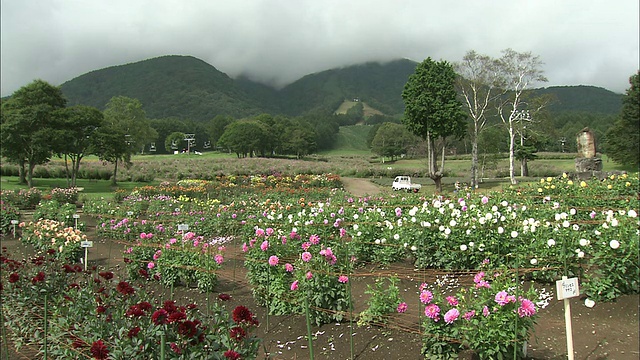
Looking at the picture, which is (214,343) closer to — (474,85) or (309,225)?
(309,225)

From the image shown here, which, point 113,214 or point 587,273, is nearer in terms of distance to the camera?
point 587,273

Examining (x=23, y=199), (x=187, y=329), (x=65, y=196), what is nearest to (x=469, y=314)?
(x=187, y=329)

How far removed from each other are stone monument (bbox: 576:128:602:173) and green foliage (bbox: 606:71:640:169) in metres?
28.5

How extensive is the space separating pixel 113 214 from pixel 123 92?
182 m

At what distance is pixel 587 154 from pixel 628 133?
3072cm

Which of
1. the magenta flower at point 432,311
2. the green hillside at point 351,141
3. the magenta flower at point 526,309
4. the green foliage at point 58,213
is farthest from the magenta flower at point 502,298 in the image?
the green hillside at point 351,141

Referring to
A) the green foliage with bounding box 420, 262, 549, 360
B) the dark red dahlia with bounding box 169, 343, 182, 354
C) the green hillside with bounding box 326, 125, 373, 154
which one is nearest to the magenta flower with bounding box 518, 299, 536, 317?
the green foliage with bounding box 420, 262, 549, 360

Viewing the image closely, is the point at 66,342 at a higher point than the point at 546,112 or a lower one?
lower

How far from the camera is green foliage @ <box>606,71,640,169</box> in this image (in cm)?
4300

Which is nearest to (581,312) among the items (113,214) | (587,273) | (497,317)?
(587,273)

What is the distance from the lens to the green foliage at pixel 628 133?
4300 centimetres

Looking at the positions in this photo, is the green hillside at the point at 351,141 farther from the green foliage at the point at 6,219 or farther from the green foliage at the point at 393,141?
the green foliage at the point at 6,219

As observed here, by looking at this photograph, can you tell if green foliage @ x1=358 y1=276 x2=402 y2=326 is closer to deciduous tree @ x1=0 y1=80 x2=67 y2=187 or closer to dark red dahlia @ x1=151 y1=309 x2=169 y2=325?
dark red dahlia @ x1=151 y1=309 x2=169 y2=325

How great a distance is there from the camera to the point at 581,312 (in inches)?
198
